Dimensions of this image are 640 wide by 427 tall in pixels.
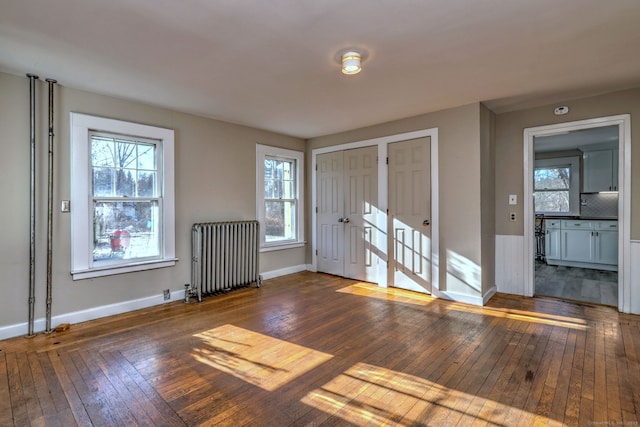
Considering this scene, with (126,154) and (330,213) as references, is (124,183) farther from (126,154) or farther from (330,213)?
(330,213)

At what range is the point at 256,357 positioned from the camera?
8.05 feet

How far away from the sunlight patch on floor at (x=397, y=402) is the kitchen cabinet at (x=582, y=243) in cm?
545

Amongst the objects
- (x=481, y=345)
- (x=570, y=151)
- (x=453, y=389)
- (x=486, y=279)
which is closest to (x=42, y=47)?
(x=453, y=389)

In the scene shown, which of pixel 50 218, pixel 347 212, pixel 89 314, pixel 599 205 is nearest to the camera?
pixel 50 218

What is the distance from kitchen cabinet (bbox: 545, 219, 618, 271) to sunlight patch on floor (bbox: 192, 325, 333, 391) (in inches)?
228

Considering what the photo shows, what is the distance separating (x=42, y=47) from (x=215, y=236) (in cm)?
246

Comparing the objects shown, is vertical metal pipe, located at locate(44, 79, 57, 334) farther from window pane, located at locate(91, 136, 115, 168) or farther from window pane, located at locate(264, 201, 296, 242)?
window pane, located at locate(264, 201, 296, 242)

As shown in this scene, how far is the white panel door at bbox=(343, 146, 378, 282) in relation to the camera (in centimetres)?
473

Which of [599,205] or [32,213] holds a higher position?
[599,205]

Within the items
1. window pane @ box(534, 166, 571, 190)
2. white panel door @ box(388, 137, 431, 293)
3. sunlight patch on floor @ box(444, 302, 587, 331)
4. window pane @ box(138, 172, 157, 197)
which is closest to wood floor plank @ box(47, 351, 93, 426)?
window pane @ box(138, 172, 157, 197)

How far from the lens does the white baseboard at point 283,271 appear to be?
5.03 m

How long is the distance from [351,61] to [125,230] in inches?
121

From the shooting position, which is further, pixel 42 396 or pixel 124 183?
pixel 124 183

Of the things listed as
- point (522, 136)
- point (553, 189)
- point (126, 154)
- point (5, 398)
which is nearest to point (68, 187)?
point (126, 154)
